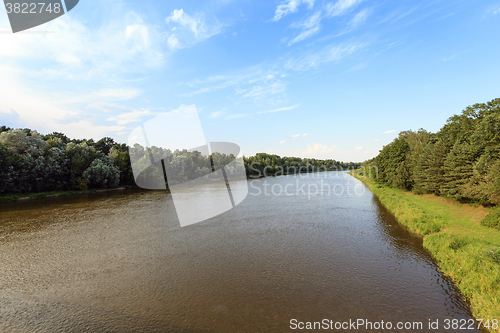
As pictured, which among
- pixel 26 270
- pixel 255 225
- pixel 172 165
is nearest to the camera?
pixel 26 270

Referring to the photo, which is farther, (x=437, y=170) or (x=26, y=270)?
(x=437, y=170)

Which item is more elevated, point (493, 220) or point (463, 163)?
point (463, 163)

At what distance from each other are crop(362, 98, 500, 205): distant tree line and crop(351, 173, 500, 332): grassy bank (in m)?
2.30

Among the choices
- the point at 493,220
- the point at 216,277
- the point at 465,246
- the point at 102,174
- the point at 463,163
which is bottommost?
the point at 216,277

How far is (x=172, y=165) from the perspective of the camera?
227 feet

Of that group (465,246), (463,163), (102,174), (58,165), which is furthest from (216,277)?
(102,174)

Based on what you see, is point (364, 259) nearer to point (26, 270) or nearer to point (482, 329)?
point (482, 329)

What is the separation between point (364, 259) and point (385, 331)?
6.63m

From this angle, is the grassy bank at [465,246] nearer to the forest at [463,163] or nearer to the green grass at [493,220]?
the green grass at [493,220]

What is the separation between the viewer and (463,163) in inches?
966

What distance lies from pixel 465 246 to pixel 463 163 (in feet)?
49.2

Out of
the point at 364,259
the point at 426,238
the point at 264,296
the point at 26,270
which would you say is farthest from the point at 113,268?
the point at 426,238

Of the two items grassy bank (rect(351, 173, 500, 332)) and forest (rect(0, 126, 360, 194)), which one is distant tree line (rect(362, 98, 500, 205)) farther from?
forest (rect(0, 126, 360, 194))

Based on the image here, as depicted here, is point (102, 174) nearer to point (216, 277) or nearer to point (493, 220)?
point (216, 277)
